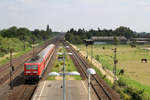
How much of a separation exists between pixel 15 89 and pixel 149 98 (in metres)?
18.3

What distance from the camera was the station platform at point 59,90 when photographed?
77.6 ft

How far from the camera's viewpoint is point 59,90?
26750 mm

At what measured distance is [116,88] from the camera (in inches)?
1114

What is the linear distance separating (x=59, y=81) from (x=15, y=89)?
749cm

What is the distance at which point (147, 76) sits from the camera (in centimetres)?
3906

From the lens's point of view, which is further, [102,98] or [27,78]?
[27,78]

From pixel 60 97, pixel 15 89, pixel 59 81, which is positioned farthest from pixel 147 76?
pixel 15 89

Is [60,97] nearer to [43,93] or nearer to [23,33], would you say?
[43,93]

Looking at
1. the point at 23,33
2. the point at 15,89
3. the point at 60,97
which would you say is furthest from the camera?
the point at 23,33

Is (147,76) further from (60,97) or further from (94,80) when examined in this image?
(60,97)

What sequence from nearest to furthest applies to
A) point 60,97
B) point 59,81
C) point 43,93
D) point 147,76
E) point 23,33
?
point 60,97 < point 43,93 < point 59,81 < point 147,76 < point 23,33

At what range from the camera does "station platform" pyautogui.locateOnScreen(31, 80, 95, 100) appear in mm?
23641

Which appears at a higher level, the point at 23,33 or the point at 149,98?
the point at 23,33

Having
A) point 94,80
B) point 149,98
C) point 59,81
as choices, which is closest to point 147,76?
point 94,80
